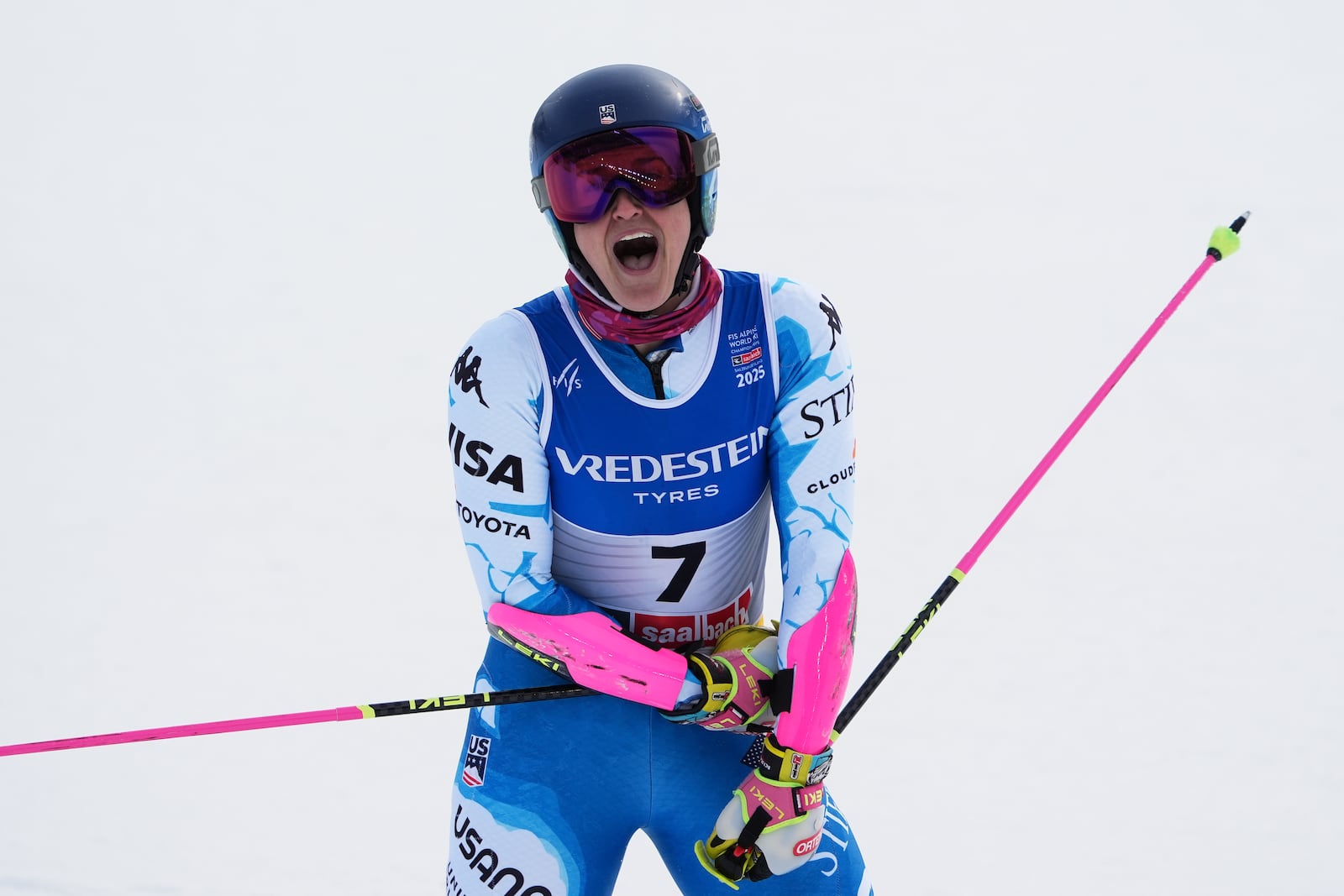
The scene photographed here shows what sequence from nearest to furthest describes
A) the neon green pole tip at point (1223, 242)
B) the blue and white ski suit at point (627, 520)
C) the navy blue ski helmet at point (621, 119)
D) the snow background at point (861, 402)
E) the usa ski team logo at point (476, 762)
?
1. the navy blue ski helmet at point (621, 119)
2. the blue and white ski suit at point (627, 520)
3. the usa ski team logo at point (476, 762)
4. the neon green pole tip at point (1223, 242)
5. the snow background at point (861, 402)

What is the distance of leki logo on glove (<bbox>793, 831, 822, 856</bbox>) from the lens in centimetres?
238

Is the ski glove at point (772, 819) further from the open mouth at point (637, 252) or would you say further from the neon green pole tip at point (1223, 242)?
the neon green pole tip at point (1223, 242)

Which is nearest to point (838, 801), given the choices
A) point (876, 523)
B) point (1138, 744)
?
point (1138, 744)

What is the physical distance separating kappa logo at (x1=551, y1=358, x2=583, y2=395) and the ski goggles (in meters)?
0.23

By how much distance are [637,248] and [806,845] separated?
1012 millimetres

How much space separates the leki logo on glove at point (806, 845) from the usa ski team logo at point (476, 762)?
1.76 ft

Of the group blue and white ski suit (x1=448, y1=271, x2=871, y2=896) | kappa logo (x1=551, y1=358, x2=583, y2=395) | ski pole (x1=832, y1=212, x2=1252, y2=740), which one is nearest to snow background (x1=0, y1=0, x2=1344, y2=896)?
blue and white ski suit (x1=448, y1=271, x2=871, y2=896)

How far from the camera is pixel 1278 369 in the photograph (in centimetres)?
548

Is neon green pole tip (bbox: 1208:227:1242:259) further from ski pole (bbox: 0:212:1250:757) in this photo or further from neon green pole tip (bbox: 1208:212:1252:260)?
ski pole (bbox: 0:212:1250:757)

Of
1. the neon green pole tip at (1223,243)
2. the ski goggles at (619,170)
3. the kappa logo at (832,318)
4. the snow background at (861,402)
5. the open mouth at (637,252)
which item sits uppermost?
the ski goggles at (619,170)

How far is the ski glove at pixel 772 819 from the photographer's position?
236cm

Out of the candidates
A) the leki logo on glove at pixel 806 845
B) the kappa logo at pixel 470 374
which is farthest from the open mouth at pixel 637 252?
the leki logo on glove at pixel 806 845

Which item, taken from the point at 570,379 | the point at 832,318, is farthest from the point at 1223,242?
the point at 570,379

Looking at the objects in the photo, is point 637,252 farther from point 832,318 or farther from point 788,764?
point 788,764
